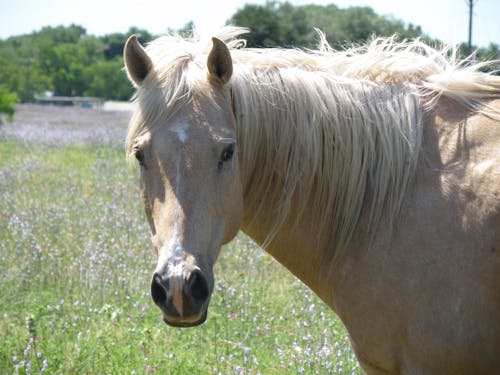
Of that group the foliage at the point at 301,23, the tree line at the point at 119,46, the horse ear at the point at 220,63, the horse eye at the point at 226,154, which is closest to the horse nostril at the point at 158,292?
the horse eye at the point at 226,154

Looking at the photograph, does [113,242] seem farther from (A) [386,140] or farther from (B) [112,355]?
(A) [386,140]

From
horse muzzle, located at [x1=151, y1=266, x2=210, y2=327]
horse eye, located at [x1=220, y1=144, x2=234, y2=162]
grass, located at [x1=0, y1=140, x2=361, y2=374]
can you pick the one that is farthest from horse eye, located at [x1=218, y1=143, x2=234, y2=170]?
grass, located at [x1=0, y1=140, x2=361, y2=374]

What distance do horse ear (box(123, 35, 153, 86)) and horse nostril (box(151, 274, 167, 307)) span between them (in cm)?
101

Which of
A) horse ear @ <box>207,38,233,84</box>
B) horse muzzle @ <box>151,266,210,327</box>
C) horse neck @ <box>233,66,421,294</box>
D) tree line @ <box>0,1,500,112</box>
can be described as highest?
horse ear @ <box>207,38,233,84</box>

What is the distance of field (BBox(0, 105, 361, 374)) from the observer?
3795 millimetres

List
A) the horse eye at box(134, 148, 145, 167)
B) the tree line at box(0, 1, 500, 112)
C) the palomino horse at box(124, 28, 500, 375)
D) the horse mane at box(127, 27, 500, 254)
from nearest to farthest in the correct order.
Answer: the palomino horse at box(124, 28, 500, 375) → the horse eye at box(134, 148, 145, 167) → the horse mane at box(127, 27, 500, 254) → the tree line at box(0, 1, 500, 112)

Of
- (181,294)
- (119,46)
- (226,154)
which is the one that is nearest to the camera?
(181,294)

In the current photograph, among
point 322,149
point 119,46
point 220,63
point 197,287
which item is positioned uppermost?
point 220,63

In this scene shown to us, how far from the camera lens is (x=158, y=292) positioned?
2.11m

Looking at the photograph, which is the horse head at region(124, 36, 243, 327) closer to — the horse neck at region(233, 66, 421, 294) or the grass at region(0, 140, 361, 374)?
the horse neck at region(233, 66, 421, 294)

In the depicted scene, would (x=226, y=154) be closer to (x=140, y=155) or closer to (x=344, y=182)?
(x=140, y=155)

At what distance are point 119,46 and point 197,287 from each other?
305 ft

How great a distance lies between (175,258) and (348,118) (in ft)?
3.70

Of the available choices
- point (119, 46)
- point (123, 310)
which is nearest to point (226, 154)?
point (123, 310)
